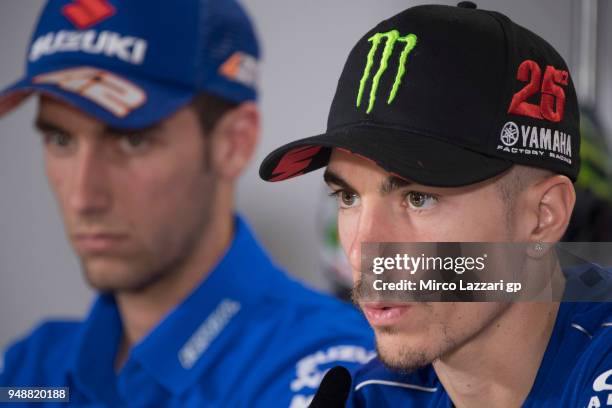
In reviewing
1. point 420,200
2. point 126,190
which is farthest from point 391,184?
point 126,190

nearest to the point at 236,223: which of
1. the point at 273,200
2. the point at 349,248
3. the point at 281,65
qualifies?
the point at 273,200

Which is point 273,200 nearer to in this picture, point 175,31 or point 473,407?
point 175,31

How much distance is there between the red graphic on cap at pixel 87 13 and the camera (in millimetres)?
1171

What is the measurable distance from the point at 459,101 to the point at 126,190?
1.85ft

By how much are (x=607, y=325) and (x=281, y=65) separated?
2.25ft

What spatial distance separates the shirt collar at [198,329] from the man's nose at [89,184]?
186 mm

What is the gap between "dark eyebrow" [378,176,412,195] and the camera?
70 centimetres

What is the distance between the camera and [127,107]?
116 cm

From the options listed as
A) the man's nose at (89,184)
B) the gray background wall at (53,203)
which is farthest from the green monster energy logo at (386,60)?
the man's nose at (89,184)

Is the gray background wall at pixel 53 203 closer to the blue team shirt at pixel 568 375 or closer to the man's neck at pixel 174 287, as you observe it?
the man's neck at pixel 174 287

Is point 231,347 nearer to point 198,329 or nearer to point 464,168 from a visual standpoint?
point 198,329

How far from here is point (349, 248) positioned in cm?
73

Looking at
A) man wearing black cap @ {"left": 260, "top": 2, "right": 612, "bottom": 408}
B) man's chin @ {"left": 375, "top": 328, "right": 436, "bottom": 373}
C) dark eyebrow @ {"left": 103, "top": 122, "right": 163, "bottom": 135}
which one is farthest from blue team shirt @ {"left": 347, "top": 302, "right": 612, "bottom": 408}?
dark eyebrow @ {"left": 103, "top": 122, "right": 163, "bottom": 135}

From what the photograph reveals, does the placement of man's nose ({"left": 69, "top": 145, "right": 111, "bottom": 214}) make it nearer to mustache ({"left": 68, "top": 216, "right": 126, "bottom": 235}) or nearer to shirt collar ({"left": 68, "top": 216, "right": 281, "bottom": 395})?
mustache ({"left": 68, "top": 216, "right": 126, "bottom": 235})
